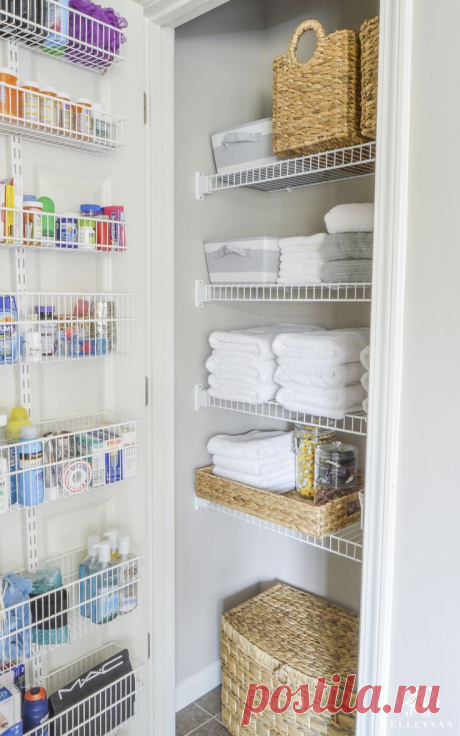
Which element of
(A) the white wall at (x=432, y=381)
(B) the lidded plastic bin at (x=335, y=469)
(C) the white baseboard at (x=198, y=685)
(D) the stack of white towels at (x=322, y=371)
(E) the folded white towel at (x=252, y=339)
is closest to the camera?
(A) the white wall at (x=432, y=381)

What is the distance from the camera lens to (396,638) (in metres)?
1.20

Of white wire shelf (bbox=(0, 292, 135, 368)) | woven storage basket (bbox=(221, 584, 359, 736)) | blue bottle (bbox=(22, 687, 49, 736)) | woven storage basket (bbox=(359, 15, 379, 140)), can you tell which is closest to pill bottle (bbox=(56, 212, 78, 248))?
white wire shelf (bbox=(0, 292, 135, 368))

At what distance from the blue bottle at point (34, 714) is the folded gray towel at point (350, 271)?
1.30m

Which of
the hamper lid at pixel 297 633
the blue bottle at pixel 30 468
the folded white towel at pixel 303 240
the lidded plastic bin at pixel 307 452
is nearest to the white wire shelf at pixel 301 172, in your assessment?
the folded white towel at pixel 303 240

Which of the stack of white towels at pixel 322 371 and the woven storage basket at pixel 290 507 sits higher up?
the stack of white towels at pixel 322 371

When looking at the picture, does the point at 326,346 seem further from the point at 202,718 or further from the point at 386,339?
the point at 202,718

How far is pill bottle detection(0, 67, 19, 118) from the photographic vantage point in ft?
4.03

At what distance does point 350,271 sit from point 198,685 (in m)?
1.58

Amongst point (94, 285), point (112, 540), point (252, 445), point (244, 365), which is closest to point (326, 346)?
point (244, 365)

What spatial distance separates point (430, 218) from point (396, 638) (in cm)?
87

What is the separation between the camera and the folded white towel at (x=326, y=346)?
61.2 inches

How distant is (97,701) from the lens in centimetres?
151

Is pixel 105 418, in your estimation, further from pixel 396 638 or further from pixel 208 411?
pixel 396 638

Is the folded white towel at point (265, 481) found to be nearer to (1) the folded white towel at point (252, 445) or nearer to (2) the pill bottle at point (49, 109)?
(1) the folded white towel at point (252, 445)
